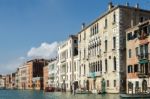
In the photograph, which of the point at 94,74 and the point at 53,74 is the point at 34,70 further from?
the point at 94,74

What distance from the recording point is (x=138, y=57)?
45.2 meters

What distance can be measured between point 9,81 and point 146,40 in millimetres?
155793

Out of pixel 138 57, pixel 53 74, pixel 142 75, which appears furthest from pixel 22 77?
pixel 142 75

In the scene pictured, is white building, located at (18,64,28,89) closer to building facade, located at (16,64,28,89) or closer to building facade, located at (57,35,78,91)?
building facade, located at (16,64,28,89)

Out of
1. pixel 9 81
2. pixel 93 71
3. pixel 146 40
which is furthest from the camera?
pixel 9 81

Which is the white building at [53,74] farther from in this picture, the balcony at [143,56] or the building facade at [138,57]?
the balcony at [143,56]

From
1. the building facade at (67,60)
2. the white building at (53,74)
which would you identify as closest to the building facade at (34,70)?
the white building at (53,74)

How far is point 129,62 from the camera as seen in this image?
1887 inches

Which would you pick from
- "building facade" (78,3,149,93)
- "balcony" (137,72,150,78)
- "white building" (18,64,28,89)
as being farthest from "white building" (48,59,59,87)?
"balcony" (137,72,150,78)

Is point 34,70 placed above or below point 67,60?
below

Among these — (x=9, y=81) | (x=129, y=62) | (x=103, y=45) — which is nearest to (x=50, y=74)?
(x=103, y=45)

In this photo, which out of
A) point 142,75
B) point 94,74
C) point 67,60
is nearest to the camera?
point 142,75

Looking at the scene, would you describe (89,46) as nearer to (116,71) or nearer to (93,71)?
(93,71)

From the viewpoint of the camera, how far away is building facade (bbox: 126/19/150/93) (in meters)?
43.7
